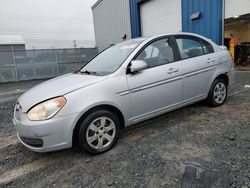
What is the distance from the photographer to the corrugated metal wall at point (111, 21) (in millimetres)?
13342

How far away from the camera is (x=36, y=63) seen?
45.9 feet

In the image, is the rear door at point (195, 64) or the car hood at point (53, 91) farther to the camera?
the rear door at point (195, 64)

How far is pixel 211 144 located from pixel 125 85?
1.37 meters

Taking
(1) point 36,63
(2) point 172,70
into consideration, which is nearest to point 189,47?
(2) point 172,70

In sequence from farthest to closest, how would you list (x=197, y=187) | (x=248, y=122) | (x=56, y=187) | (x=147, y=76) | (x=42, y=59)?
(x=42, y=59) < (x=248, y=122) < (x=147, y=76) < (x=56, y=187) < (x=197, y=187)

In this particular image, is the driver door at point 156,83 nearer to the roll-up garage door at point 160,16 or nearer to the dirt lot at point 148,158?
the dirt lot at point 148,158

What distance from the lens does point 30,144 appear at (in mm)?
2541

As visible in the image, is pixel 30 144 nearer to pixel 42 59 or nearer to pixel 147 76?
pixel 147 76

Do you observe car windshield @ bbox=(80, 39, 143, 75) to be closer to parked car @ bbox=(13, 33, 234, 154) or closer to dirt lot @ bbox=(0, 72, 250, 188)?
parked car @ bbox=(13, 33, 234, 154)

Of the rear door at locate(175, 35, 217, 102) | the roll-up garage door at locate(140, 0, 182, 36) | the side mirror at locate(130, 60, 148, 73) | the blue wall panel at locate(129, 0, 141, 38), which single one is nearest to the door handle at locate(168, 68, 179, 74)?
the rear door at locate(175, 35, 217, 102)

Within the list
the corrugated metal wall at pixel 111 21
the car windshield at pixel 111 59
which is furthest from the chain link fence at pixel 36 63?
the car windshield at pixel 111 59

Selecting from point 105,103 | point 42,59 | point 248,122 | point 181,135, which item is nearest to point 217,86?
point 248,122

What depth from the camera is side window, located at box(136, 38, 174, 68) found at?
3.20 m

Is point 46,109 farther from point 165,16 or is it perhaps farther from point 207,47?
point 165,16
